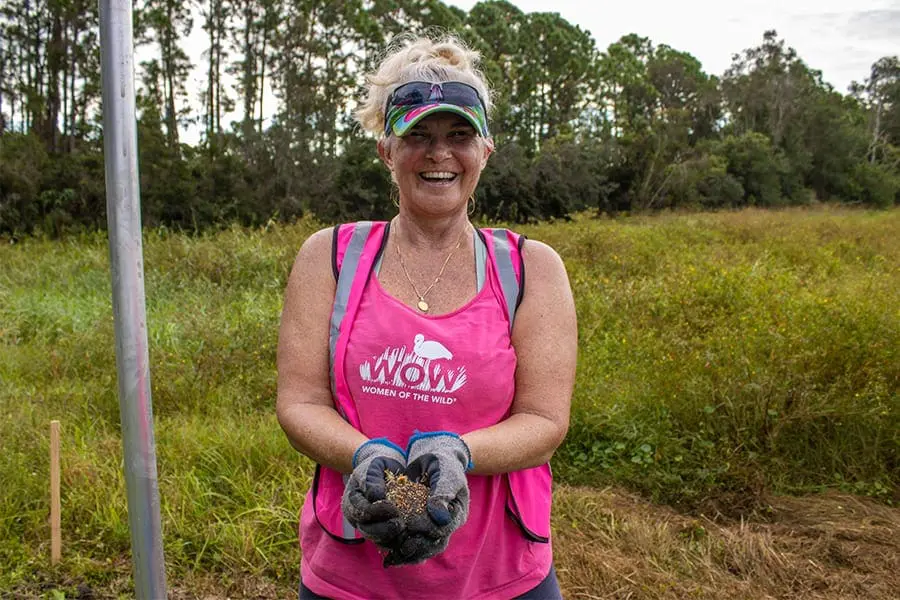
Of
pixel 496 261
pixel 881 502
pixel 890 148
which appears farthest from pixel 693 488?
pixel 890 148

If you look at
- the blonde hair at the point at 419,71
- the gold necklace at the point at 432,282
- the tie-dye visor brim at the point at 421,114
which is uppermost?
the blonde hair at the point at 419,71

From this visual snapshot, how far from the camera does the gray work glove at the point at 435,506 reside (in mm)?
1161

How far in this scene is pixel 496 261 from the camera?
1524 millimetres

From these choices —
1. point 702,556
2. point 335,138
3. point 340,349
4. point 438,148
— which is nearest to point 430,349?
point 340,349

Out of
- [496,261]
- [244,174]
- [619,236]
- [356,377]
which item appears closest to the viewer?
[356,377]

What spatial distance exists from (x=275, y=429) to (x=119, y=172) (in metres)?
3.26

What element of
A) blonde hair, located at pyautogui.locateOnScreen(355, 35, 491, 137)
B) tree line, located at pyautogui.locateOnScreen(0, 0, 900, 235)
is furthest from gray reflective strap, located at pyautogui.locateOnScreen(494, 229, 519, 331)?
tree line, located at pyautogui.locateOnScreen(0, 0, 900, 235)

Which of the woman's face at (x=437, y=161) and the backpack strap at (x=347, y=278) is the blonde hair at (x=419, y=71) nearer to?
the woman's face at (x=437, y=161)

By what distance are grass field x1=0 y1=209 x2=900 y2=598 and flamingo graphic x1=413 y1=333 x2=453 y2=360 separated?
6.62 feet

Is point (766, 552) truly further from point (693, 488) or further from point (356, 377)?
point (356, 377)

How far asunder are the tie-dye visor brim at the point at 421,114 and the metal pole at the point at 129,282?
52 centimetres

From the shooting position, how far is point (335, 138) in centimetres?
2283

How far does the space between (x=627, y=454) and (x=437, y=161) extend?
3153 millimetres

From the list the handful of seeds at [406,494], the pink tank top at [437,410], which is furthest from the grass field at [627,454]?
the handful of seeds at [406,494]
